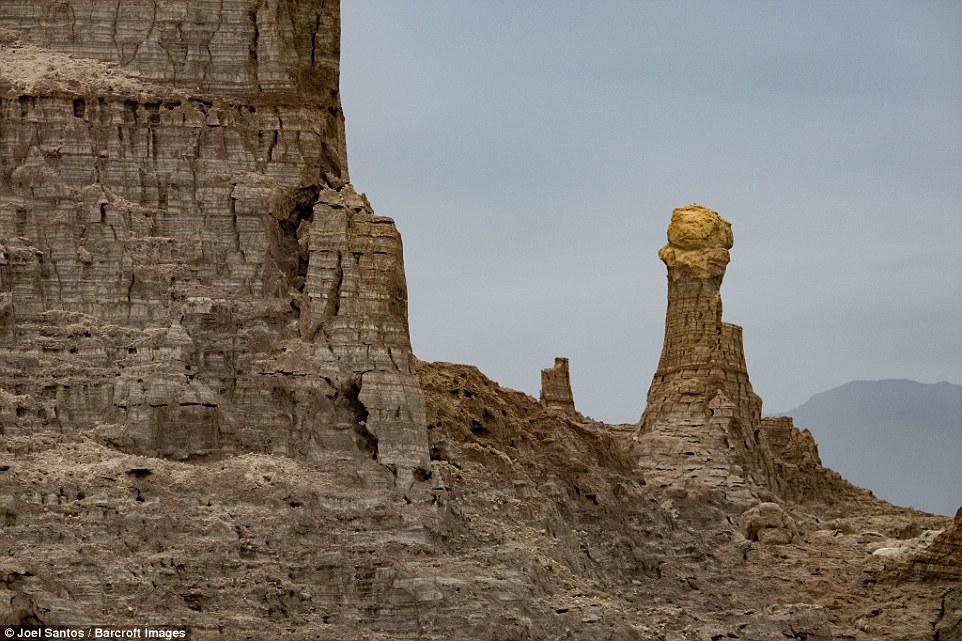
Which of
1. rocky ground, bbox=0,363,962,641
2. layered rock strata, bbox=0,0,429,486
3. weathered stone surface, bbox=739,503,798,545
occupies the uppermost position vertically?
layered rock strata, bbox=0,0,429,486

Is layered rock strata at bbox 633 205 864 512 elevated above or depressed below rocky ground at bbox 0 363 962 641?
above

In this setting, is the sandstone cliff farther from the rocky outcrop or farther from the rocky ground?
→ the rocky outcrop

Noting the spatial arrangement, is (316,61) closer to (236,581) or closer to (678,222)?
(236,581)

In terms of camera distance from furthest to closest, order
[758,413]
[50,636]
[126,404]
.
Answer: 1. [758,413]
2. [126,404]
3. [50,636]

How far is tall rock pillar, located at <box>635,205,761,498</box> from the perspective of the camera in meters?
141

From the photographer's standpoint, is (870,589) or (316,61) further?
(870,589)

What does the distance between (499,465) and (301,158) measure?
12.2m

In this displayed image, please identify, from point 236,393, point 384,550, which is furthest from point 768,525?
point 384,550

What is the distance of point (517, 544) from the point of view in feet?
352

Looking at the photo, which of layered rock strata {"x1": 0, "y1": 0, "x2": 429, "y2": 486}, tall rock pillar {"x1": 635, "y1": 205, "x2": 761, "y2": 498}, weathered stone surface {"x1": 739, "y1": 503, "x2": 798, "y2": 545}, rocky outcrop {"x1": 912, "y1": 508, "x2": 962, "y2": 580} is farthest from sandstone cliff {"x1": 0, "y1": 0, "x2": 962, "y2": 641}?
tall rock pillar {"x1": 635, "y1": 205, "x2": 761, "y2": 498}

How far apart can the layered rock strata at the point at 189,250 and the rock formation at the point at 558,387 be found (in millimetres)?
34292

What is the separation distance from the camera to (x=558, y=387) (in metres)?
144

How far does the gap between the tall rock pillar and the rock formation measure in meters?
3.23

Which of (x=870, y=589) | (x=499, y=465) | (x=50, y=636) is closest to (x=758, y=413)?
(x=870, y=589)
